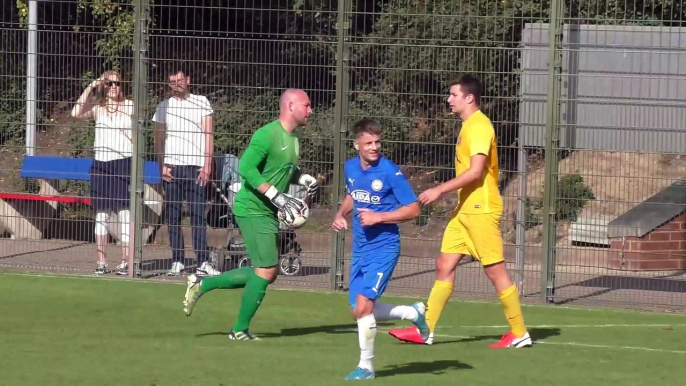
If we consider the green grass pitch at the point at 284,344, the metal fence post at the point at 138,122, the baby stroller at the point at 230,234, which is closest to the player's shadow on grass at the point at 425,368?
the green grass pitch at the point at 284,344

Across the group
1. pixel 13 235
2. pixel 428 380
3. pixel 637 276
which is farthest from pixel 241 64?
pixel 428 380

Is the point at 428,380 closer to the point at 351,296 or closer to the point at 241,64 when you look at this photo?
the point at 351,296

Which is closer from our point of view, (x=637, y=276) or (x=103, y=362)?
(x=103, y=362)

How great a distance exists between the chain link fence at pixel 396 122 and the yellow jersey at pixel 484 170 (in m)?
2.59

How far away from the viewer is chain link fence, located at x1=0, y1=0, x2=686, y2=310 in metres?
11.4

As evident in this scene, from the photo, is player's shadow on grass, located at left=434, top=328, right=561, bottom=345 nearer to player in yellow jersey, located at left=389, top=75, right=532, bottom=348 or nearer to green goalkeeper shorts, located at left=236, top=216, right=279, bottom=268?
player in yellow jersey, located at left=389, top=75, right=532, bottom=348

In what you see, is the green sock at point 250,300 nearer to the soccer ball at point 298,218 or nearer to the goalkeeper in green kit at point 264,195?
the goalkeeper in green kit at point 264,195

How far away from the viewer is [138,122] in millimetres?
12312

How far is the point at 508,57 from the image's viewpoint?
11.6 metres

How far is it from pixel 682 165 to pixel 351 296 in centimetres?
552

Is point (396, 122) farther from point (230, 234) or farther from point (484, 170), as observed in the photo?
point (484, 170)

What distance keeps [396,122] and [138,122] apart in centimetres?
260

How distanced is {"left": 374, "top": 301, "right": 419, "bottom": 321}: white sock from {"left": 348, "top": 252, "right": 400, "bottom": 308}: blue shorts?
460mm

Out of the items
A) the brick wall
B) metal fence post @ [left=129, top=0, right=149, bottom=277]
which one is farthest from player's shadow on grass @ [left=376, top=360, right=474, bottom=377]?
metal fence post @ [left=129, top=0, right=149, bottom=277]
